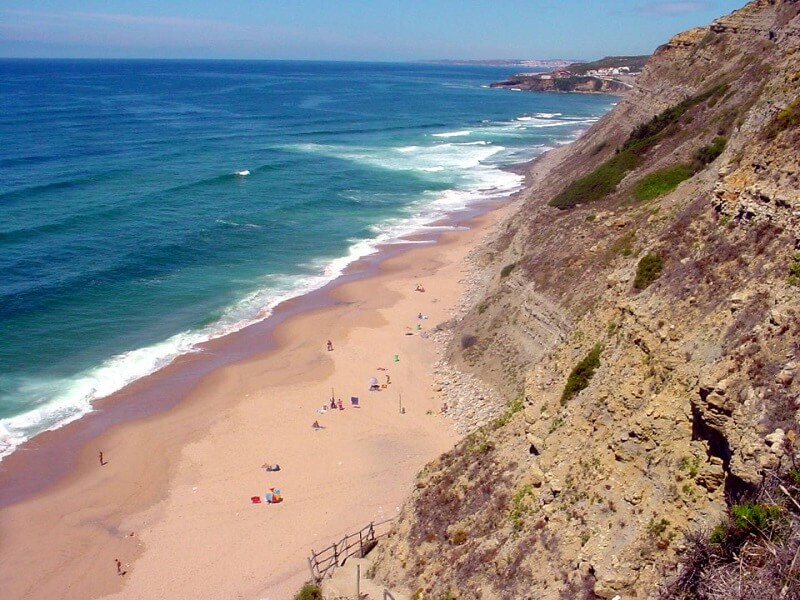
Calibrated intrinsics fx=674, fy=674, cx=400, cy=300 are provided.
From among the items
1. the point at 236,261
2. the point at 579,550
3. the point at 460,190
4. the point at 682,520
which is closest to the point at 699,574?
the point at 682,520

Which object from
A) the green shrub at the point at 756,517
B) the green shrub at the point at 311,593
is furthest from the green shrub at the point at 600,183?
the green shrub at the point at 756,517

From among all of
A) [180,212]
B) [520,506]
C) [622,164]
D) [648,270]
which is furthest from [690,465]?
[180,212]

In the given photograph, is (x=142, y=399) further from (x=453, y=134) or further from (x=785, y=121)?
(x=453, y=134)

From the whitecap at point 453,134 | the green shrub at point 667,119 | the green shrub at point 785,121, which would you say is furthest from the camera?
the whitecap at point 453,134

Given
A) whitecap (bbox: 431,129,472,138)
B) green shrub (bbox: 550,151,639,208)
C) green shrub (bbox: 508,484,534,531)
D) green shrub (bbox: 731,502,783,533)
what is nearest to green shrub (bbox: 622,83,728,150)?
green shrub (bbox: 550,151,639,208)

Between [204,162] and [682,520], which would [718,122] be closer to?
[682,520]

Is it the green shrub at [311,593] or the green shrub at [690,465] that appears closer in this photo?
the green shrub at [690,465]

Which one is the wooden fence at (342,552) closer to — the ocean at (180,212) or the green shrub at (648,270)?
the green shrub at (648,270)
